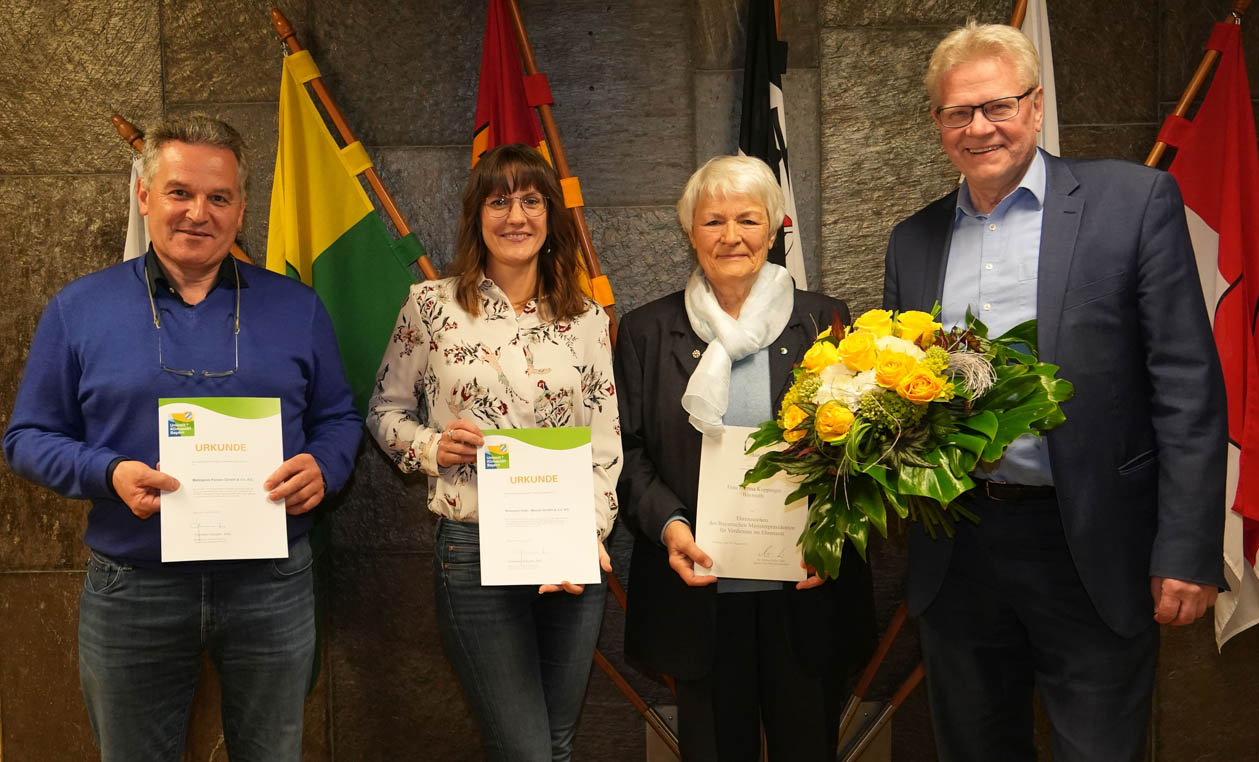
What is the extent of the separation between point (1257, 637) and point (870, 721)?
1.38 meters

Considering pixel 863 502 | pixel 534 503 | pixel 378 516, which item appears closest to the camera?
pixel 863 502

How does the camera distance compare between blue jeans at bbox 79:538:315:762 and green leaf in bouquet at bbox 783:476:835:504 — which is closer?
green leaf in bouquet at bbox 783:476:835:504

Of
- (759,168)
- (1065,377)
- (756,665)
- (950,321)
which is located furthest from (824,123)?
(756,665)

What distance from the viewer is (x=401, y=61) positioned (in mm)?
3123

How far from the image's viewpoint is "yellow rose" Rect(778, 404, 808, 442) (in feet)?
5.64

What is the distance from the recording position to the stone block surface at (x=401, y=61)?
3113 millimetres

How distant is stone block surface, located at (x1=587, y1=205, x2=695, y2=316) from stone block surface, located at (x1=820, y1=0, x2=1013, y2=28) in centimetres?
89

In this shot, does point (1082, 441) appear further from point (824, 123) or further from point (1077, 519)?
point (824, 123)

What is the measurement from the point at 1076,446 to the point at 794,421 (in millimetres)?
598

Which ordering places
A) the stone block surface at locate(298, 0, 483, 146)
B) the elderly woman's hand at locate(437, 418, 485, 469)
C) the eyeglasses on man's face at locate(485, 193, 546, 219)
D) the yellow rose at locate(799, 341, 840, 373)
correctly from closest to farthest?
the yellow rose at locate(799, 341, 840, 373)
the elderly woman's hand at locate(437, 418, 485, 469)
the eyeglasses on man's face at locate(485, 193, 546, 219)
the stone block surface at locate(298, 0, 483, 146)

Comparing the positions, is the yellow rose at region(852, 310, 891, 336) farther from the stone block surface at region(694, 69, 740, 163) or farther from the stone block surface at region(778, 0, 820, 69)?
the stone block surface at region(778, 0, 820, 69)

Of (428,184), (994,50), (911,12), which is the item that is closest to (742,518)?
(994,50)

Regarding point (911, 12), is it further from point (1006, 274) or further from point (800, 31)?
point (1006, 274)

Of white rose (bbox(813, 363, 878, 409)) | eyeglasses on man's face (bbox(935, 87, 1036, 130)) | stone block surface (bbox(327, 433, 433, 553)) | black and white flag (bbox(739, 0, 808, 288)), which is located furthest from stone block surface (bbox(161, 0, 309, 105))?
white rose (bbox(813, 363, 878, 409))
